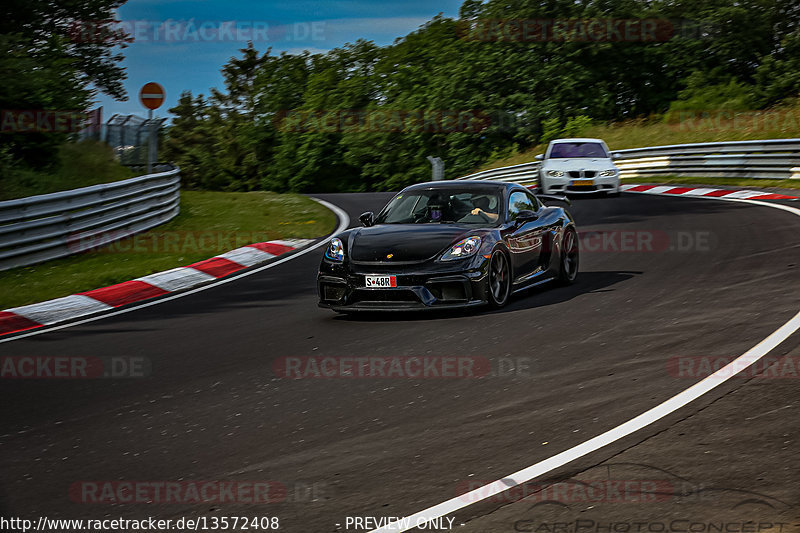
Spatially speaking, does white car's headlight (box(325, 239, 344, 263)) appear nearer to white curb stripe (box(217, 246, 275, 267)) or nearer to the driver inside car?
the driver inside car

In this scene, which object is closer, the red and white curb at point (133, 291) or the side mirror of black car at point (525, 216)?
the side mirror of black car at point (525, 216)

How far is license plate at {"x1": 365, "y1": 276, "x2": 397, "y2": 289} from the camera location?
9453 mm

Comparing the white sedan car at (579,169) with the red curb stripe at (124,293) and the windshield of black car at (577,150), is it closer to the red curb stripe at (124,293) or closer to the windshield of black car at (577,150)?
the windshield of black car at (577,150)

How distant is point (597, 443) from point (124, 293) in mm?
8280

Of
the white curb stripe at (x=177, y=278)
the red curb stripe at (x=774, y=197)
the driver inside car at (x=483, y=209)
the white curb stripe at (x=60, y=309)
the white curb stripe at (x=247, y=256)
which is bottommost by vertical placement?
the white curb stripe at (x=60, y=309)

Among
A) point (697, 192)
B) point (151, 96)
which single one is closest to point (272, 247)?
point (151, 96)

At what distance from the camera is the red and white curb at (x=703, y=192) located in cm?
2044

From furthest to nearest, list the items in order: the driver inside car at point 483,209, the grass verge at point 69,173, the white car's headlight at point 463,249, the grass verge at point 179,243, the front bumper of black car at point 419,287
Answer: the grass verge at point 69,173, the grass verge at point 179,243, the driver inside car at point 483,209, the white car's headlight at point 463,249, the front bumper of black car at point 419,287

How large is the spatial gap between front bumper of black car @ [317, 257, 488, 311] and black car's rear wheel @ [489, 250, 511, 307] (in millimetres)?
176

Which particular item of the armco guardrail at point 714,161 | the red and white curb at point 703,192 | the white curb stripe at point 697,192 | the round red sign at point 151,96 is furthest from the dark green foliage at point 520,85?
the round red sign at point 151,96

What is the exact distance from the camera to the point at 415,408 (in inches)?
247

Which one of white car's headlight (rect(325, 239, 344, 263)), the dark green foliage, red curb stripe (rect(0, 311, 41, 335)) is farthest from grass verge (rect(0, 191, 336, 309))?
the dark green foliage

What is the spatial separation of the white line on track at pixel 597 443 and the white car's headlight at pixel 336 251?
13.5ft

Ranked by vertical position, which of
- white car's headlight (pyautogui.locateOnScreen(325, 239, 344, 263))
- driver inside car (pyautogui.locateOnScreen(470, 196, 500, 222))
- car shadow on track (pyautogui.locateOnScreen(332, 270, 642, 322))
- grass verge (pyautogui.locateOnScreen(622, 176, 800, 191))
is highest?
driver inside car (pyautogui.locateOnScreen(470, 196, 500, 222))
